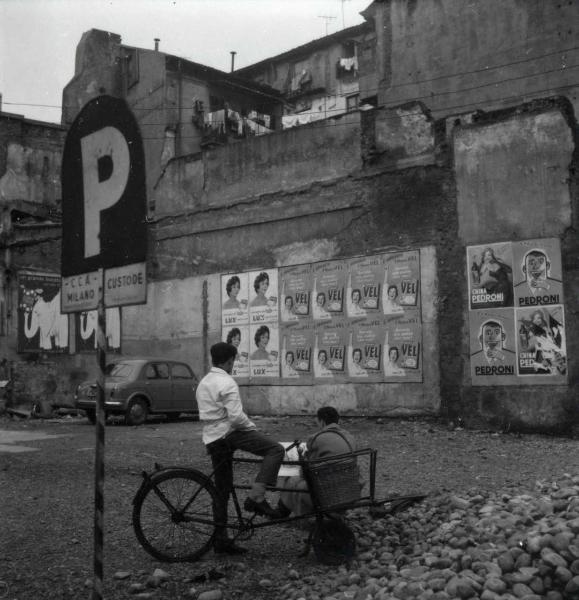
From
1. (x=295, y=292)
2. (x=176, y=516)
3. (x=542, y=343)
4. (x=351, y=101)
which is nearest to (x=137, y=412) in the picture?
(x=295, y=292)

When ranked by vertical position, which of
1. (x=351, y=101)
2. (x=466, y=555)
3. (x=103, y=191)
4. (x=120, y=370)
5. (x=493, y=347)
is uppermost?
(x=351, y=101)

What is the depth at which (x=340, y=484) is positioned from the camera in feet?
18.6

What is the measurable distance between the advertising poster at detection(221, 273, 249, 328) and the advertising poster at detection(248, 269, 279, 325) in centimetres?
16

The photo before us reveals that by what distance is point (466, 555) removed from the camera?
16.0ft

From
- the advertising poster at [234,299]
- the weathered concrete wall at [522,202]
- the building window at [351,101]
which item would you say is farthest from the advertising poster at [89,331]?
the building window at [351,101]

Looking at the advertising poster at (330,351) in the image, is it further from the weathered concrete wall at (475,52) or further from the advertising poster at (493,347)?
the weathered concrete wall at (475,52)

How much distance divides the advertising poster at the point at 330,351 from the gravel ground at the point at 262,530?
3.48 meters

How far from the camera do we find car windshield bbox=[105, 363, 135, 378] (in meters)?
17.2

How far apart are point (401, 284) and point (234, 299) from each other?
4.62m

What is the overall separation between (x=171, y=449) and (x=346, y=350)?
5.30 meters

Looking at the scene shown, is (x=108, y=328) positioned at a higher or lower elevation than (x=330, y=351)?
higher

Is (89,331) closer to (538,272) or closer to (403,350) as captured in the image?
(403,350)

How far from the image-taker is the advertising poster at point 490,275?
13.8 meters

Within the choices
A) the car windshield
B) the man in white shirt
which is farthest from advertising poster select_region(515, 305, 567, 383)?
the man in white shirt
